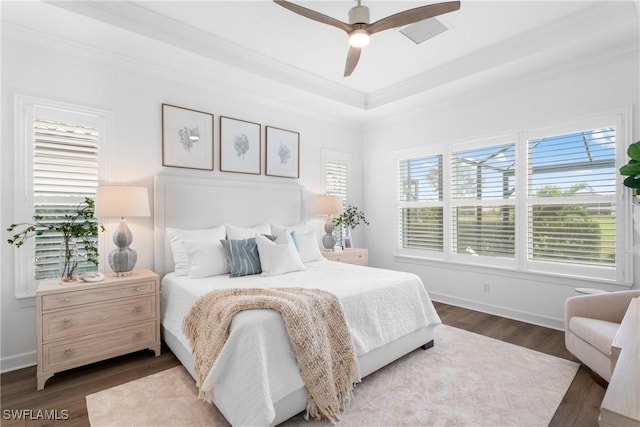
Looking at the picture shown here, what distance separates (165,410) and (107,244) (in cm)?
171

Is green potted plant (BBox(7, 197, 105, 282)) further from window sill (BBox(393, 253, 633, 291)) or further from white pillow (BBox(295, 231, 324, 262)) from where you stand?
window sill (BBox(393, 253, 633, 291))

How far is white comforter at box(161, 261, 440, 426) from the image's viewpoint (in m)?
1.71

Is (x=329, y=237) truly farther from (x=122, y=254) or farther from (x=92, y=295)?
(x=92, y=295)

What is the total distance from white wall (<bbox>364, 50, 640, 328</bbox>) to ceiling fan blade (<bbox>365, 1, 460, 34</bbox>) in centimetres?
200

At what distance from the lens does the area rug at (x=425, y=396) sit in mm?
1957

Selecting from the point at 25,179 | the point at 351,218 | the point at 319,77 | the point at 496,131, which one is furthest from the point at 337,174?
the point at 25,179

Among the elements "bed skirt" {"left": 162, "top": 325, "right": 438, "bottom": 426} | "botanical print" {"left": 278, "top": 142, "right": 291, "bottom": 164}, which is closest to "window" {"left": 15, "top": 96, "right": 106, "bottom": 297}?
"bed skirt" {"left": 162, "top": 325, "right": 438, "bottom": 426}

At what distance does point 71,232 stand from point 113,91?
1.39m

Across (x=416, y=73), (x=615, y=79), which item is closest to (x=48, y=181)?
(x=416, y=73)

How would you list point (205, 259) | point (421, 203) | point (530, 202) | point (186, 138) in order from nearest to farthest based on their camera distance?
point (205, 259) < point (186, 138) < point (530, 202) < point (421, 203)

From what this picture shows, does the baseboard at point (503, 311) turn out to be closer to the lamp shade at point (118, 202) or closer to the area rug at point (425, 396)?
the area rug at point (425, 396)

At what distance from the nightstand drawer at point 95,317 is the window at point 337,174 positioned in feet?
9.51

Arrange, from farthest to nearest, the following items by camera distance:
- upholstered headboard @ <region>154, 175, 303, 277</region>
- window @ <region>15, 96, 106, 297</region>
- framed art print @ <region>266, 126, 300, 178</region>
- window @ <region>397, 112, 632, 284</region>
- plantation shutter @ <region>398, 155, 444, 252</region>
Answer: plantation shutter @ <region>398, 155, 444, 252</region> < framed art print @ <region>266, 126, 300, 178</region> < upholstered headboard @ <region>154, 175, 303, 277</region> < window @ <region>397, 112, 632, 284</region> < window @ <region>15, 96, 106, 297</region>

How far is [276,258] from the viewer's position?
10.1ft
